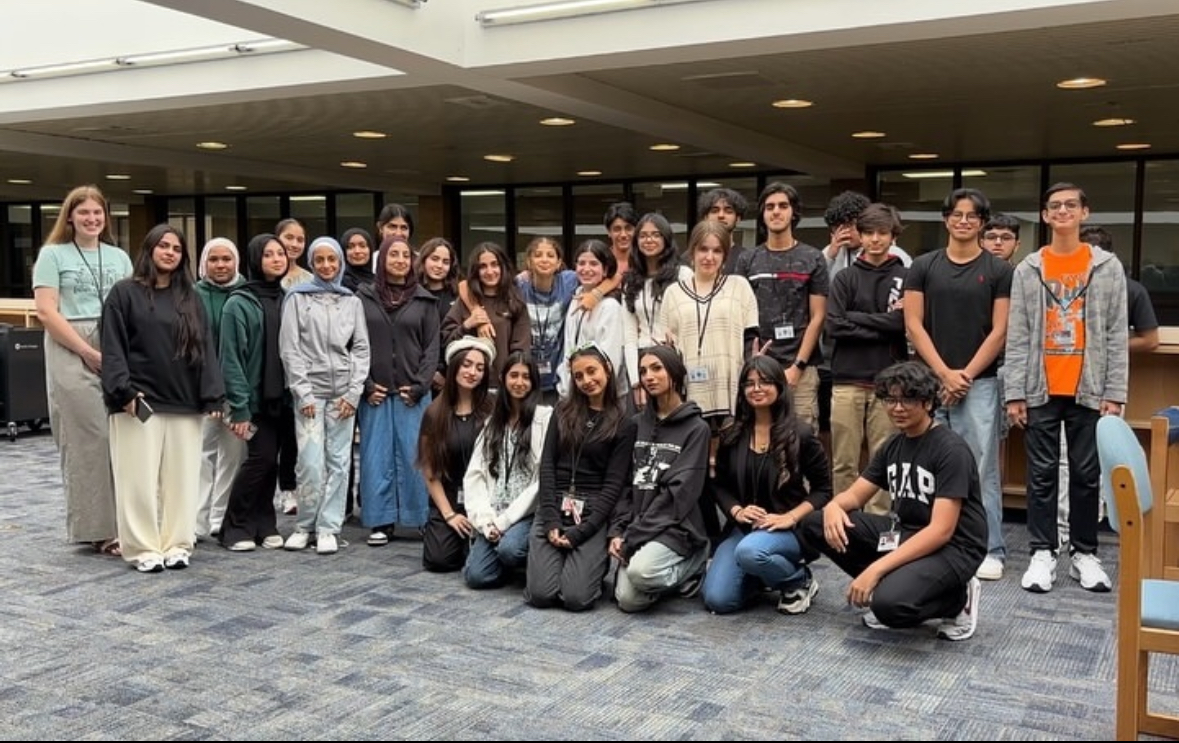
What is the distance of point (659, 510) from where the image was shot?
4.75 metres

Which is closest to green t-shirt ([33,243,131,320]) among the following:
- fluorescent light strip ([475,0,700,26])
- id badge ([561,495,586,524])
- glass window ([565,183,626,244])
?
id badge ([561,495,586,524])

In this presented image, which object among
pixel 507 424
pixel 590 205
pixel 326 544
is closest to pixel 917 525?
pixel 507 424

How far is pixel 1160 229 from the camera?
1270 cm

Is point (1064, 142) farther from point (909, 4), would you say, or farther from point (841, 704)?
point (841, 704)

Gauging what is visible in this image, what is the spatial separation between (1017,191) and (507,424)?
32.8ft

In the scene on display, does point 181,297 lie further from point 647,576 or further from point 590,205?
point 590,205

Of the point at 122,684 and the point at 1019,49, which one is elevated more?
the point at 1019,49

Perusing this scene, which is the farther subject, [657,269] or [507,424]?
[657,269]

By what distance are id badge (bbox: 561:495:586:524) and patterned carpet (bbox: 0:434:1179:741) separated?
1.39ft

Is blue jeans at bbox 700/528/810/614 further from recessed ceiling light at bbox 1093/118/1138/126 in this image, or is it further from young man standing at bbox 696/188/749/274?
recessed ceiling light at bbox 1093/118/1138/126

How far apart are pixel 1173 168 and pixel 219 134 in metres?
10.2

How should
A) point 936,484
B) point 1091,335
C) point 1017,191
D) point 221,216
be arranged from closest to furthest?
point 936,484 → point 1091,335 → point 1017,191 → point 221,216

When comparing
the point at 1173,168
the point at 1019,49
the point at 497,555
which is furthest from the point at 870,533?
the point at 1173,168

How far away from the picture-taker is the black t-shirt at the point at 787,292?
5613mm
